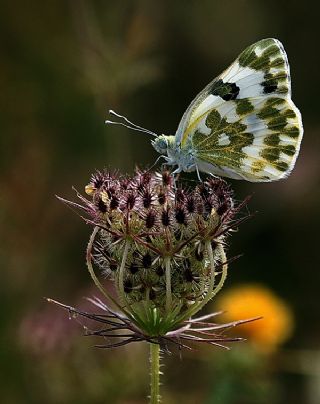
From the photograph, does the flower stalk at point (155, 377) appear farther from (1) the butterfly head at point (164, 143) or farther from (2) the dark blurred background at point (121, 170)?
(2) the dark blurred background at point (121, 170)

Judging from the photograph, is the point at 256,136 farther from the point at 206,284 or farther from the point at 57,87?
the point at 57,87

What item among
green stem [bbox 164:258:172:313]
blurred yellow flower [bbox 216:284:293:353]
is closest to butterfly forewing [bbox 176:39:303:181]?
green stem [bbox 164:258:172:313]

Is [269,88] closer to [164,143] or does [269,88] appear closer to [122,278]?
[164,143]

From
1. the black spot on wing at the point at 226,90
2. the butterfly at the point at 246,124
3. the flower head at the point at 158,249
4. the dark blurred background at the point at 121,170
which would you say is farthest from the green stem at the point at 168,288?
the dark blurred background at the point at 121,170

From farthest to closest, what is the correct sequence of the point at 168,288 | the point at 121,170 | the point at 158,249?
the point at 121,170
the point at 158,249
the point at 168,288

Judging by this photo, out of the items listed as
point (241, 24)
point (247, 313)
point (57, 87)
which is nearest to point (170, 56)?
point (241, 24)

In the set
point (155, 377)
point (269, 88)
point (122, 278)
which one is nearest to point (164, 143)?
point (269, 88)
